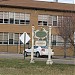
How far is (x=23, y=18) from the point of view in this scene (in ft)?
178

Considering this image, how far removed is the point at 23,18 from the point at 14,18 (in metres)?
1.57

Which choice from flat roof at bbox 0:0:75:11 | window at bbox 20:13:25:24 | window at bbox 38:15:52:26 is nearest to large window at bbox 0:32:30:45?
window at bbox 20:13:25:24

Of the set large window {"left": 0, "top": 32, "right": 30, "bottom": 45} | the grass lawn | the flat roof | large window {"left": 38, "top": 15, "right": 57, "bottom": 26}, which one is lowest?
the grass lawn

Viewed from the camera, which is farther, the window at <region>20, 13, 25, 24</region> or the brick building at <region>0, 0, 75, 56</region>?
the window at <region>20, 13, 25, 24</region>

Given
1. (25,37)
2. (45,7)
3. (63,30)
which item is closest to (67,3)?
(45,7)

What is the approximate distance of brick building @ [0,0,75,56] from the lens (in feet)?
173

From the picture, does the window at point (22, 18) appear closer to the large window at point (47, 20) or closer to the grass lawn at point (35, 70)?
the large window at point (47, 20)

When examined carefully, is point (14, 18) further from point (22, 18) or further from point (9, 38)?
point (9, 38)

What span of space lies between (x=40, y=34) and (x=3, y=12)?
91.1ft

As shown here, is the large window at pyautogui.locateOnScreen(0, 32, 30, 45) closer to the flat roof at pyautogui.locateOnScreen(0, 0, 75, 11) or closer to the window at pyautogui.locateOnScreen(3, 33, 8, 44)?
the window at pyautogui.locateOnScreen(3, 33, 8, 44)

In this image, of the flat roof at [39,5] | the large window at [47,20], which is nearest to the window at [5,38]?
the flat roof at [39,5]

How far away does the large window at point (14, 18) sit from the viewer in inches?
2077

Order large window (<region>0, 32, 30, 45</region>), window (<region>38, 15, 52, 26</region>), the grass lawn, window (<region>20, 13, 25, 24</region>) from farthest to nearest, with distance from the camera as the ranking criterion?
window (<region>38, 15, 52, 26</region>) < window (<region>20, 13, 25, 24</region>) < large window (<region>0, 32, 30, 45</region>) < the grass lawn

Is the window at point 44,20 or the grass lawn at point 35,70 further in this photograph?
the window at point 44,20
